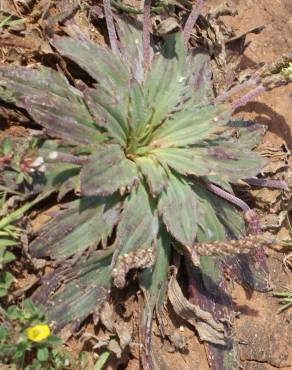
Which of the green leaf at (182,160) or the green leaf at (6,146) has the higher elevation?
the green leaf at (6,146)

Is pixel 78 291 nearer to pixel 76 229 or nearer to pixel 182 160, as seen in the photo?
pixel 76 229

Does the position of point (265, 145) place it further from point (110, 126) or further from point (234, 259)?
point (110, 126)

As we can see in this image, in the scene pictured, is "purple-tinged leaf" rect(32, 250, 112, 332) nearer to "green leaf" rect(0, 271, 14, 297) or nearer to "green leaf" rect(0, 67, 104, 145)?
"green leaf" rect(0, 271, 14, 297)

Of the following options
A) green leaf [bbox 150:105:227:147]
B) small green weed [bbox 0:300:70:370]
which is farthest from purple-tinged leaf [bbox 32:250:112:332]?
green leaf [bbox 150:105:227:147]

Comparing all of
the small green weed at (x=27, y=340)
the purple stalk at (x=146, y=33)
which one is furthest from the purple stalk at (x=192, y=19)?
the small green weed at (x=27, y=340)

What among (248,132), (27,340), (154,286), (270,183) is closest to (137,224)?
(154,286)

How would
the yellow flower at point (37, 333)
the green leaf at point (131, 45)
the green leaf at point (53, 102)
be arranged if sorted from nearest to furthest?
1. the yellow flower at point (37, 333)
2. the green leaf at point (53, 102)
3. the green leaf at point (131, 45)

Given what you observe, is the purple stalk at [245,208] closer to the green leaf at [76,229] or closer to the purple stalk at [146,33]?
the green leaf at [76,229]
